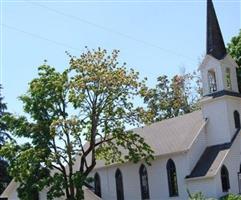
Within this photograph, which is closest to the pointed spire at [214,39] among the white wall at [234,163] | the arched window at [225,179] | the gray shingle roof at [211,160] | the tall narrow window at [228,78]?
the tall narrow window at [228,78]

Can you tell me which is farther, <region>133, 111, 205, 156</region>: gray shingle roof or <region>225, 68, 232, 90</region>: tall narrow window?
<region>225, 68, 232, 90</region>: tall narrow window

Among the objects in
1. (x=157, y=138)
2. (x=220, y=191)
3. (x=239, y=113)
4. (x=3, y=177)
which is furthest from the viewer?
(x=3, y=177)

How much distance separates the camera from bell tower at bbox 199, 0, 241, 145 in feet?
124

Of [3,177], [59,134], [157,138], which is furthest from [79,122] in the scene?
[3,177]

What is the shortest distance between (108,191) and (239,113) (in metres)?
12.8

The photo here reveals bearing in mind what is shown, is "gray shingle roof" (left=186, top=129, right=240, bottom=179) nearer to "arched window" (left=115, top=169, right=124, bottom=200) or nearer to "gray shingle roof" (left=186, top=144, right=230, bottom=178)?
"gray shingle roof" (left=186, top=144, right=230, bottom=178)

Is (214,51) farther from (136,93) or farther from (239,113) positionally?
(136,93)

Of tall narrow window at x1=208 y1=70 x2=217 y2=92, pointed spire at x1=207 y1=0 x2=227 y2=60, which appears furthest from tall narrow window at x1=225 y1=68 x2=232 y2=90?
pointed spire at x1=207 y1=0 x2=227 y2=60

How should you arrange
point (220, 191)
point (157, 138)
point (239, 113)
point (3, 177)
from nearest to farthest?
point (220, 191) → point (239, 113) → point (157, 138) → point (3, 177)

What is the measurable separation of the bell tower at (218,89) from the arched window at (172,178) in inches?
126

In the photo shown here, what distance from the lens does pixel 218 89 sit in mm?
38625

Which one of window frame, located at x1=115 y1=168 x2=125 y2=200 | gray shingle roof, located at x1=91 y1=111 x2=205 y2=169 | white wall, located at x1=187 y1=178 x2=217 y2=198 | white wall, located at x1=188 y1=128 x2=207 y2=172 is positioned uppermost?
gray shingle roof, located at x1=91 y1=111 x2=205 y2=169

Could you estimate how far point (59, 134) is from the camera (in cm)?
3472

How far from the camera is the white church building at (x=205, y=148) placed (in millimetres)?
35625
